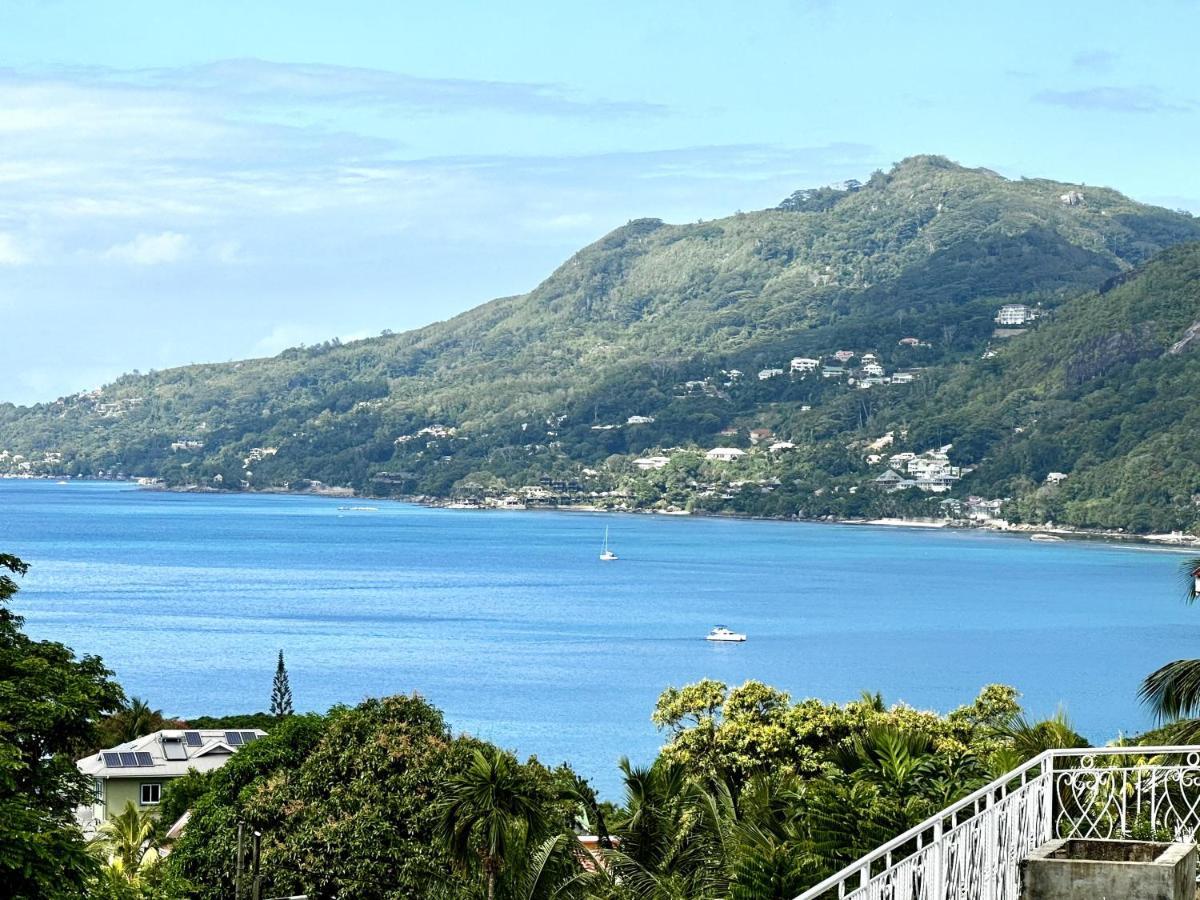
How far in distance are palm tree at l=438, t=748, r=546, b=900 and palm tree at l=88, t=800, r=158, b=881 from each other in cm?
823

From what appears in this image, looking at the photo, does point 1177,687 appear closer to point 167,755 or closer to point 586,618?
point 167,755

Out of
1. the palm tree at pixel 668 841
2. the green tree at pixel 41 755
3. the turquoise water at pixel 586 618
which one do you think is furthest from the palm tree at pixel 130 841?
the turquoise water at pixel 586 618

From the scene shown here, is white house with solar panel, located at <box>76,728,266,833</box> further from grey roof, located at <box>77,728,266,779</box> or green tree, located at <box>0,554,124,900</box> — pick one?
green tree, located at <box>0,554,124,900</box>

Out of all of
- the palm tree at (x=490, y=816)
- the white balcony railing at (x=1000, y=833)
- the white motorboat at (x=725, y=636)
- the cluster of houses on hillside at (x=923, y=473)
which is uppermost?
the cluster of houses on hillside at (x=923, y=473)

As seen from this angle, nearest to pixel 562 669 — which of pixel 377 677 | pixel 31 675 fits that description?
pixel 377 677

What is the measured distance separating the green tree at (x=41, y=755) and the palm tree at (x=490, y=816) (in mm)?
4262

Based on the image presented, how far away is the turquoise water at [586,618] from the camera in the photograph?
69.2 meters

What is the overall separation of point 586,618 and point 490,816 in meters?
78.3

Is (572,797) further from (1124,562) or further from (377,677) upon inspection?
(1124,562)

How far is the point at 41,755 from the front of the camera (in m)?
13.2

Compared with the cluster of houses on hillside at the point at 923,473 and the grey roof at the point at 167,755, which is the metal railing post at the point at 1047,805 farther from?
the cluster of houses on hillside at the point at 923,473

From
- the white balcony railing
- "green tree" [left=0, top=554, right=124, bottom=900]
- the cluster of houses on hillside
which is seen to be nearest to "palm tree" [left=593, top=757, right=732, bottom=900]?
"green tree" [left=0, top=554, right=124, bottom=900]

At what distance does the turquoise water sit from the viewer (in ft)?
227

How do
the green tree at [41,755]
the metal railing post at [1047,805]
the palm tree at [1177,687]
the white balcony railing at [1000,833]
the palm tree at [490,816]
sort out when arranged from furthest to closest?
the palm tree at [490,816] → the palm tree at [1177,687] → the green tree at [41,755] → the metal railing post at [1047,805] → the white balcony railing at [1000,833]
